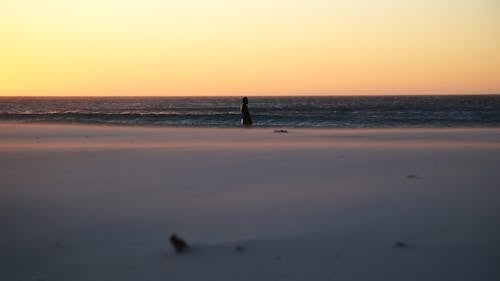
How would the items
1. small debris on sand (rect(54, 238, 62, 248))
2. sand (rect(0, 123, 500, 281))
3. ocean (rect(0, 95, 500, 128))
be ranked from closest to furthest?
sand (rect(0, 123, 500, 281)) → small debris on sand (rect(54, 238, 62, 248)) → ocean (rect(0, 95, 500, 128))

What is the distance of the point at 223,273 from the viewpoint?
372 centimetres

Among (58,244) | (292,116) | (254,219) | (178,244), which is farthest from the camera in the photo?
(292,116)

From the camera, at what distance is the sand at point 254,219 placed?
12.5 feet

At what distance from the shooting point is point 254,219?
495 centimetres

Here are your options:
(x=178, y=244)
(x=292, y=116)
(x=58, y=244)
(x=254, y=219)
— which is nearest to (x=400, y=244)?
(x=254, y=219)

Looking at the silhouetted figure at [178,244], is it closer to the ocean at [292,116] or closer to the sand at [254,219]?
the sand at [254,219]

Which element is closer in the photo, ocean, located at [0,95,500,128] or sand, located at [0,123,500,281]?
sand, located at [0,123,500,281]

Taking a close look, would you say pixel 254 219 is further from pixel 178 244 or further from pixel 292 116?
pixel 292 116

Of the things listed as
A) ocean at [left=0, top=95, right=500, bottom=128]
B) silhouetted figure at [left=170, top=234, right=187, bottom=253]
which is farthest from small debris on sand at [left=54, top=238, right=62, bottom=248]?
ocean at [left=0, top=95, right=500, bottom=128]

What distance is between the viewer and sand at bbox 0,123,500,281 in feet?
12.5

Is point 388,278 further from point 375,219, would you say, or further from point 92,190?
point 92,190

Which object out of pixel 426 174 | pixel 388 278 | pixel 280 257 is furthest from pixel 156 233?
pixel 426 174

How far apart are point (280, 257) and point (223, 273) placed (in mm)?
550

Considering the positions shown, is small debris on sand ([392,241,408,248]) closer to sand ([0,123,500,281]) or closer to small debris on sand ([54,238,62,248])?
sand ([0,123,500,281])
